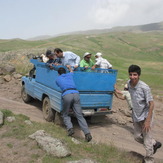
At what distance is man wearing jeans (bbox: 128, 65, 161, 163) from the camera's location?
398cm

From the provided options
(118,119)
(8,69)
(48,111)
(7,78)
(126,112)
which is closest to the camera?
(48,111)

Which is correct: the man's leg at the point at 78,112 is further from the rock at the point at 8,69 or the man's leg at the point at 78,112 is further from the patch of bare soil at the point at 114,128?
the rock at the point at 8,69

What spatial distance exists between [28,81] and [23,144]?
4.21 m

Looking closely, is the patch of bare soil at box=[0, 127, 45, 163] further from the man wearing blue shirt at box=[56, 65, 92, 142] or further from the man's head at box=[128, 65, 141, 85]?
the man's head at box=[128, 65, 141, 85]

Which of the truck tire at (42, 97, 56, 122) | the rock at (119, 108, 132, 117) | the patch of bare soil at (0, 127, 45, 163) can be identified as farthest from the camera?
the rock at (119, 108, 132, 117)

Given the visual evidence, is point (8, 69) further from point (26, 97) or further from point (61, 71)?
point (61, 71)

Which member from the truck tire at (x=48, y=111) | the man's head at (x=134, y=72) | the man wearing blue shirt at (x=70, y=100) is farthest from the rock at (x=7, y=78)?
the man's head at (x=134, y=72)

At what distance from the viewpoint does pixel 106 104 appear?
→ 6535mm

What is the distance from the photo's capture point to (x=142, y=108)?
13.6 feet

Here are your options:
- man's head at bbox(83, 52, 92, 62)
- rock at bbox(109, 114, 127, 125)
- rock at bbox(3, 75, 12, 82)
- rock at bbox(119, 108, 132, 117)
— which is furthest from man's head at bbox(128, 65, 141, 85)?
rock at bbox(3, 75, 12, 82)

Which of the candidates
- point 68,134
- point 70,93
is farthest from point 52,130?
point 70,93

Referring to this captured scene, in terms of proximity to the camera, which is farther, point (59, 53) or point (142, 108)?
point (59, 53)

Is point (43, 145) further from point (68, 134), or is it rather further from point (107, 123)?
point (107, 123)

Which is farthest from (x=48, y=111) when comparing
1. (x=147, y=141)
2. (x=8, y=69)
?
(x=8, y=69)
